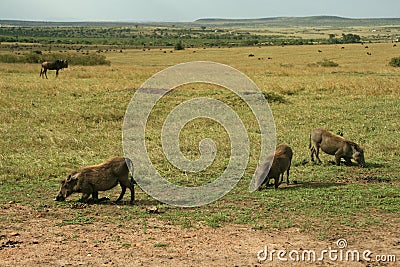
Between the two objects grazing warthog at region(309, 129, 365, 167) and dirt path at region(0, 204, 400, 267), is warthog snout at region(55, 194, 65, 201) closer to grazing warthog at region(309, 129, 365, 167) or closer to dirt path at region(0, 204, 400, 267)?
dirt path at region(0, 204, 400, 267)

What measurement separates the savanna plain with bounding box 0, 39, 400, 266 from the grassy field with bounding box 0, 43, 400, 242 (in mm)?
32

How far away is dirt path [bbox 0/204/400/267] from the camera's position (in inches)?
253

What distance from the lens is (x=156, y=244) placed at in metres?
6.96

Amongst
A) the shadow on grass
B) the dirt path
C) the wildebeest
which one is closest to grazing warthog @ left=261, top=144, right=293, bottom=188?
the shadow on grass

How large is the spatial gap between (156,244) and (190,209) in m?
1.78

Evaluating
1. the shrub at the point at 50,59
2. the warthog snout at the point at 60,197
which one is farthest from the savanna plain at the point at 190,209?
the shrub at the point at 50,59

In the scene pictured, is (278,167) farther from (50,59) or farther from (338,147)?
(50,59)

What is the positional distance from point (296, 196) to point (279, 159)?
906mm

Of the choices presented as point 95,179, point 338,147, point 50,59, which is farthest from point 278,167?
point 50,59

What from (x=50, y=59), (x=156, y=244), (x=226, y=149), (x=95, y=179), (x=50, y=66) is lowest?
(x=226, y=149)

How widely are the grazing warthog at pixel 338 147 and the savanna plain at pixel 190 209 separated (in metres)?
0.27

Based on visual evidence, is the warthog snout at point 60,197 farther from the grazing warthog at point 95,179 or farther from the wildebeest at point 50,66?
the wildebeest at point 50,66

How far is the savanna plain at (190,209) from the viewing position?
22.4ft

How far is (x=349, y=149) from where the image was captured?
1188cm
